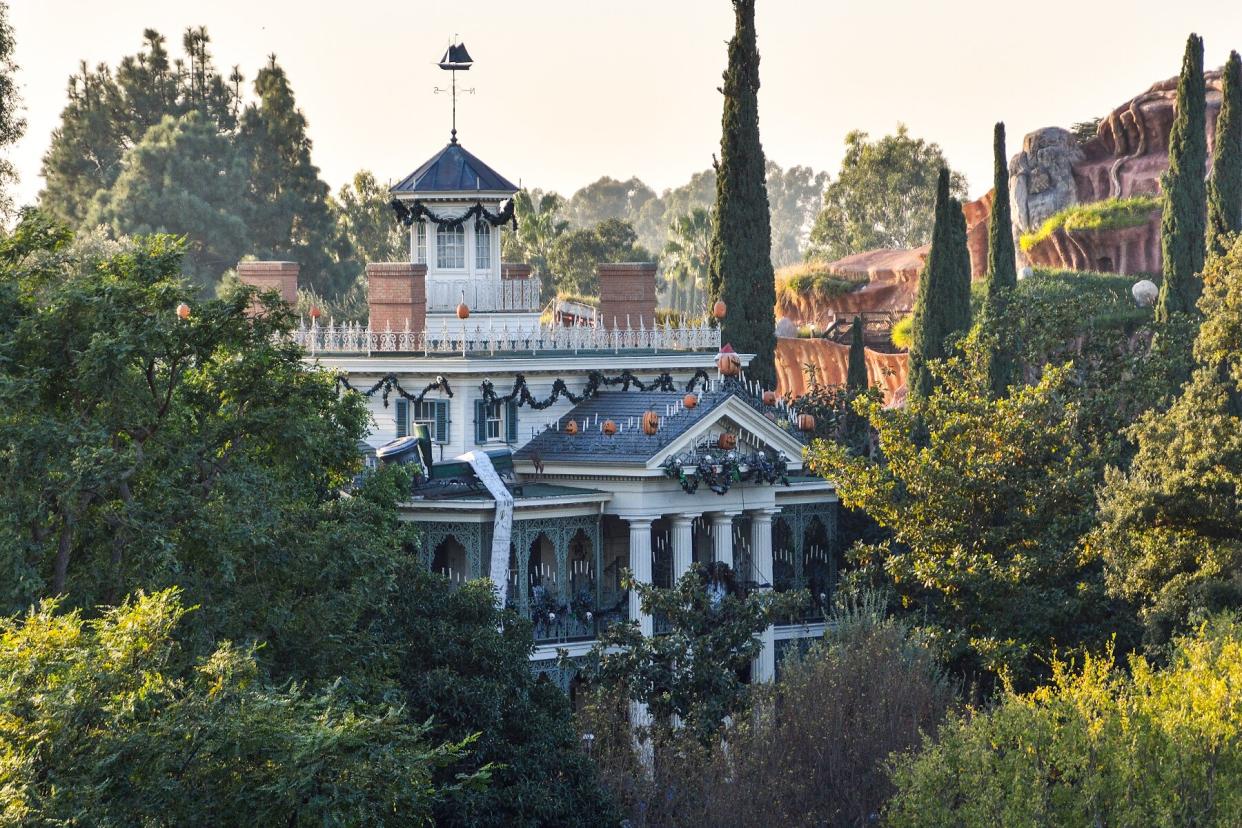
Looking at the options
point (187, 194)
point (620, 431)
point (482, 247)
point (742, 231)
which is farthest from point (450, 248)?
point (187, 194)

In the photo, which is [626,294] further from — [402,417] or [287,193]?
[287,193]

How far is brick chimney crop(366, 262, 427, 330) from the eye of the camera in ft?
142

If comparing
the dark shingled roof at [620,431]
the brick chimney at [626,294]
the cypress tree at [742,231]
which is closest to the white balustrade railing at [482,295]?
the brick chimney at [626,294]

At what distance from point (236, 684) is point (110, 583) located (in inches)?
174

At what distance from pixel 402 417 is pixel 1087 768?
19.4m

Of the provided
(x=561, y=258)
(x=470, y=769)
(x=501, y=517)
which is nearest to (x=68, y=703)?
(x=470, y=769)

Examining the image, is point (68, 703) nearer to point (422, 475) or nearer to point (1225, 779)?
point (1225, 779)

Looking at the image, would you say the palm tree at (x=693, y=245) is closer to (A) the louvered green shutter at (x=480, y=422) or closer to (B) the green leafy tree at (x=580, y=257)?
(B) the green leafy tree at (x=580, y=257)

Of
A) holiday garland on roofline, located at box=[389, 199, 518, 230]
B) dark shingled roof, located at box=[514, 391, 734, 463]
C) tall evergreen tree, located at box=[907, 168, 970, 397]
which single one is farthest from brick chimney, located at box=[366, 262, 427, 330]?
tall evergreen tree, located at box=[907, 168, 970, 397]

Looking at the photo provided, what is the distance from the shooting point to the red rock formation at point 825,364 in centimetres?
7553

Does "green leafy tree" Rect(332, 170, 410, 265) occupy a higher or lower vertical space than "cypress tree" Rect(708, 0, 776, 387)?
higher

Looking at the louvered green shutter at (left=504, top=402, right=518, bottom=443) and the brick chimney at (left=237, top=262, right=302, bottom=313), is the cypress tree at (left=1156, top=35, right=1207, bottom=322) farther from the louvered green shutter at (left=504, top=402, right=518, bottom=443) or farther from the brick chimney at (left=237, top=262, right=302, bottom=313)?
the brick chimney at (left=237, top=262, right=302, bottom=313)

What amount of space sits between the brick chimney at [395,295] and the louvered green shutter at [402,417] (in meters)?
1.81

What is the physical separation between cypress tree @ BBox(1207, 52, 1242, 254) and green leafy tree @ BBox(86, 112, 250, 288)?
1929 inches
